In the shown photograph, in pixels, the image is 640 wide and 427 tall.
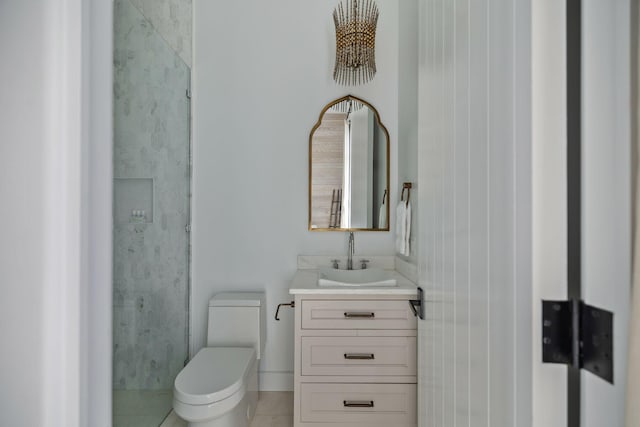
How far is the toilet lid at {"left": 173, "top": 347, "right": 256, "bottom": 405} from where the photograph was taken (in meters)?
1.65

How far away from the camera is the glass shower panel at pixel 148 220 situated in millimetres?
1614

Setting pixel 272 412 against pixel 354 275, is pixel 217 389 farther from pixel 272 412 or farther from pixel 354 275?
pixel 354 275

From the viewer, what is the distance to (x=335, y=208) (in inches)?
102

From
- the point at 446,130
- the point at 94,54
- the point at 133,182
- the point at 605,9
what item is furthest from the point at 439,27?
the point at 133,182

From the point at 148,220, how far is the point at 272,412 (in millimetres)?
1362

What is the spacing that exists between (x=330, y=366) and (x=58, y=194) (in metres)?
1.69

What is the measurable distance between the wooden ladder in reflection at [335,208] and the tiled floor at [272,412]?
3.84 ft

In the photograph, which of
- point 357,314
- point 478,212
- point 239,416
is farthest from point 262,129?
point 478,212

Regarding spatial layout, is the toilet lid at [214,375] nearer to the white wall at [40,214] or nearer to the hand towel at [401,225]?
the hand towel at [401,225]

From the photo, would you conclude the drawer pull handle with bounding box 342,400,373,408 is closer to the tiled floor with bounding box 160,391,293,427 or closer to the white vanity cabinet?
the white vanity cabinet

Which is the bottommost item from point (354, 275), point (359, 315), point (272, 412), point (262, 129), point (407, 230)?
point (272, 412)

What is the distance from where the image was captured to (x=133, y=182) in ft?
5.73

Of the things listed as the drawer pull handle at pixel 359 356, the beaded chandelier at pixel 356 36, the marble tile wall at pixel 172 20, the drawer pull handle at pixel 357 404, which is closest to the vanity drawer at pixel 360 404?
the drawer pull handle at pixel 357 404

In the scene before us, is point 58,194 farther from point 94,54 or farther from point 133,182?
point 133,182
